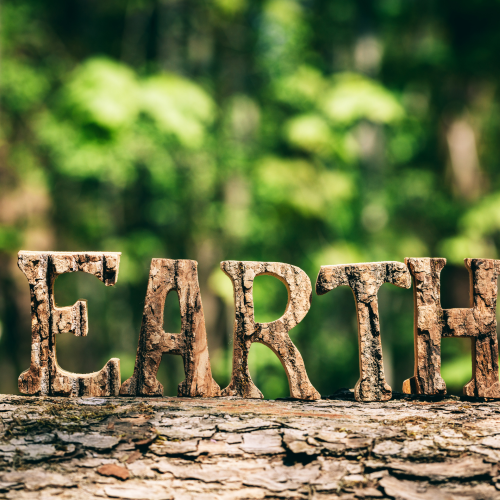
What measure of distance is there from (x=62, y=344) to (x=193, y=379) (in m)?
4.64

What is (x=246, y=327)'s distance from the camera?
1.93 m

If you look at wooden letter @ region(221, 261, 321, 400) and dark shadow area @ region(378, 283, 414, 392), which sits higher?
wooden letter @ region(221, 261, 321, 400)

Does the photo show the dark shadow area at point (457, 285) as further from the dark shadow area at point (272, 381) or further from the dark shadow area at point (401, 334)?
the dark shadow area at point (272, 381)

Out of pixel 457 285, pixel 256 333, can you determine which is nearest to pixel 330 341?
pixel 457 285

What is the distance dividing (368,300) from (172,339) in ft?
2.82

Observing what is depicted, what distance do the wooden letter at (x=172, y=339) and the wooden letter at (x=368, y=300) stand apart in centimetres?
55

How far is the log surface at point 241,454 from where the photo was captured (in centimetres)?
138

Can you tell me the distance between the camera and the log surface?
4.53ft

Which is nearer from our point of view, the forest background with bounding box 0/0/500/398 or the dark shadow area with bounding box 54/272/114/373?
the forest background with bounding box 0/0/500/398

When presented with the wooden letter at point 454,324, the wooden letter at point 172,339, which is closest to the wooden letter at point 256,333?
the wooden letter at point 172,339

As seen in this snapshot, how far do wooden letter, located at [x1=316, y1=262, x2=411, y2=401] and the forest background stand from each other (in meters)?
2.74

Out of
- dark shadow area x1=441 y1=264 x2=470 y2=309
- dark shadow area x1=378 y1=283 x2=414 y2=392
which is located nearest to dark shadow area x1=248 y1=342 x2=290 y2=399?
dark shadow area x1=378 y1=283 x2=414 y2=392

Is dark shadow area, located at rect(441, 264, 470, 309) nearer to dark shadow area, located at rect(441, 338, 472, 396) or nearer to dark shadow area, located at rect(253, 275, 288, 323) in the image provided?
dark shadow area, located at rect(441, 338, 472, 396)

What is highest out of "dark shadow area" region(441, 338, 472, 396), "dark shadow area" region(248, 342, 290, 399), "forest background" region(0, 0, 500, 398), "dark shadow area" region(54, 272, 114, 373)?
"forest background" region(0, 0, 500, 398)
